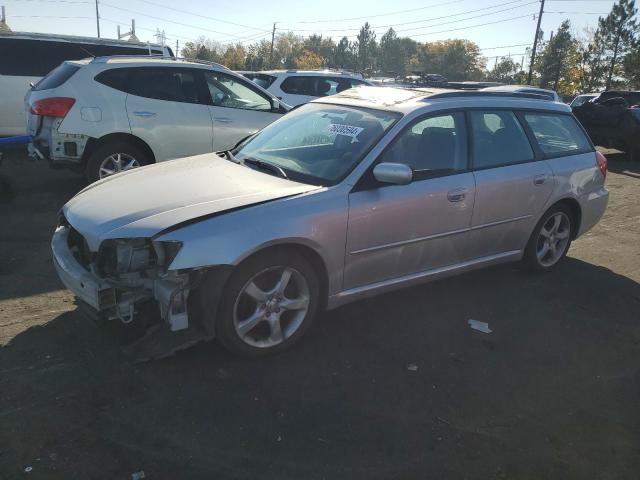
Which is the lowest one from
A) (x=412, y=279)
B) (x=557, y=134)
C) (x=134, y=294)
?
(x=412, y=279)

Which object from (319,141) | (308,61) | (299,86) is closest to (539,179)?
(319,141)

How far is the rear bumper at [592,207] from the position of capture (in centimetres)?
541

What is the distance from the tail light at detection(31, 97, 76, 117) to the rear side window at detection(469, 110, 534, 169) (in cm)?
485

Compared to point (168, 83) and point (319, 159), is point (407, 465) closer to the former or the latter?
point (319, 159)

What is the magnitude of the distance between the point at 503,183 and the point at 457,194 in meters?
0.58

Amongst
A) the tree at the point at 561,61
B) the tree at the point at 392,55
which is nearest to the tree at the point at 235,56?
the tree at the point at 392,55

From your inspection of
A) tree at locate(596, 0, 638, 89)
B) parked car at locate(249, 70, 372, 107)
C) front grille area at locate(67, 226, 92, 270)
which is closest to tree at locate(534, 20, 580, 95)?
tree at locate(596, 0, 638, 89)

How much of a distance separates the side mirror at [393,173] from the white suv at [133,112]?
4284mm

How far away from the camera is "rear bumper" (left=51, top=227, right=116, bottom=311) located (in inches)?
123

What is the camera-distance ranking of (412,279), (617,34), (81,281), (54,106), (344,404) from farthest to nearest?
(617,34) → (54,106) → (412,279) → (81,281) → (344,404)

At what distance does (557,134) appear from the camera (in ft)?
17.2

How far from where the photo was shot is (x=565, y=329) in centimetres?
427

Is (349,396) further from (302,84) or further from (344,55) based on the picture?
(344,55)

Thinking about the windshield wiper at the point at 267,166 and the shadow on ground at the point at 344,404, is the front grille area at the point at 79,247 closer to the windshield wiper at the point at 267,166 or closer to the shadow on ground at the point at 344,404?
the shadow on ground at the point at 344,404
